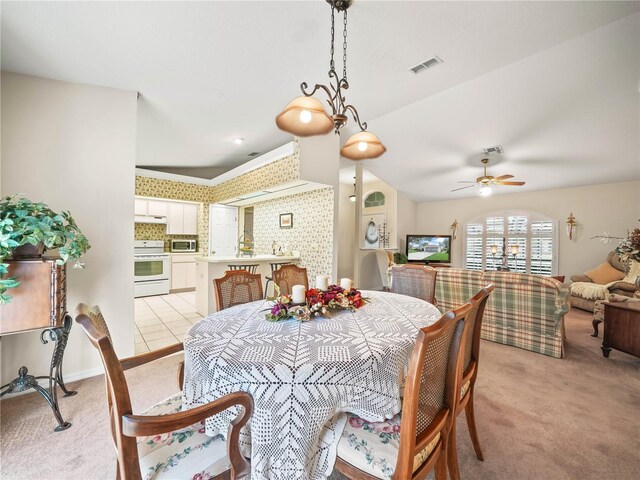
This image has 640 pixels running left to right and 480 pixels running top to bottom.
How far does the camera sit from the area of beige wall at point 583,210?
16.8 feet

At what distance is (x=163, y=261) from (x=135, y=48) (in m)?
4.61

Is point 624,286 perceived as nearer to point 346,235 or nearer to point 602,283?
point 602,283

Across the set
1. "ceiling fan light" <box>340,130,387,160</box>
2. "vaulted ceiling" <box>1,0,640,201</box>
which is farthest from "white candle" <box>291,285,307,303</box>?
"vaulted ceiling" <box>1,0,640,201</box>

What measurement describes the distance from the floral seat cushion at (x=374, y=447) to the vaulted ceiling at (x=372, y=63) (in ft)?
7.93

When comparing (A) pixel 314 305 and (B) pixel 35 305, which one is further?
(B) pixel 35 305

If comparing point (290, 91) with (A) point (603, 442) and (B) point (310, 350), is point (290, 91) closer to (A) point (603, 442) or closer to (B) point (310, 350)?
(B) point (310, 350)

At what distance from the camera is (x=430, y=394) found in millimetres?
995

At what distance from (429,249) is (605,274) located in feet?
10.6

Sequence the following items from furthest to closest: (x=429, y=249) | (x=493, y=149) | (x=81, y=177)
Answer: (x=429, y=249), (x=493, y=149), (x=81, y=177)

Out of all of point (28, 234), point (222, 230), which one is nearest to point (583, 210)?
point (222, 230)

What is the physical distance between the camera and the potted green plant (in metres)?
1.54

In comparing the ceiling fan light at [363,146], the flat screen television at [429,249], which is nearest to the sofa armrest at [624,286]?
the flat screen television at [429,249]

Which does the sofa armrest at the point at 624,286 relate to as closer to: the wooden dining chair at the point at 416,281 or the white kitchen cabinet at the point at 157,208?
the wooden dining chair at the point at 416,281

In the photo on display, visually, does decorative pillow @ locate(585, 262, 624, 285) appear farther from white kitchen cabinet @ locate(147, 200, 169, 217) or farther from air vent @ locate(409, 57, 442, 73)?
white kitchen cabinet @ locate(147, 200, 169, 217)
